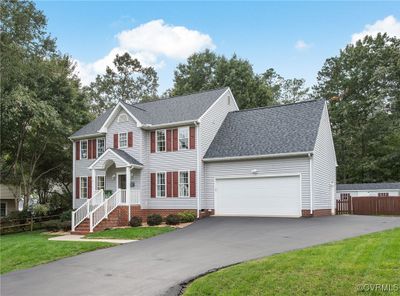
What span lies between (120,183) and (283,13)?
1368 cm

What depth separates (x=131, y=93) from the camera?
52.6 meters

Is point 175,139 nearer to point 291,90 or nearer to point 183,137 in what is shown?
point 183,137

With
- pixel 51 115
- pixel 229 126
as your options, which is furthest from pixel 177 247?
pixel 51 115

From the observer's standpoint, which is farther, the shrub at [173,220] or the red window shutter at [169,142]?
the red window shutter at [169,142]

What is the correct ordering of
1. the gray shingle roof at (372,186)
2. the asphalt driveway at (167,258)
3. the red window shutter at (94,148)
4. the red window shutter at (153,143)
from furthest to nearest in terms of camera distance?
the gray shingle roof at (372,186), the red window shutter at (94,148), the red window shutter at (153,143), the asphalt driveway at (167,258)

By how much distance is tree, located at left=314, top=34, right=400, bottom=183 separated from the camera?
133ft

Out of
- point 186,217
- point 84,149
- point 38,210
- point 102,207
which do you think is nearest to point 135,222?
point 102,207

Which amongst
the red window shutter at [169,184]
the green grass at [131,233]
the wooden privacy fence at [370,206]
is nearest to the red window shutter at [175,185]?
the red window shutter at [169,184]

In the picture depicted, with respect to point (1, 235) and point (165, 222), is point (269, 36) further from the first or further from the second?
point (1, 235)

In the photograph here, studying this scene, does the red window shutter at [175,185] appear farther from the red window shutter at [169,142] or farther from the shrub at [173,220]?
the shrub at [173,220]

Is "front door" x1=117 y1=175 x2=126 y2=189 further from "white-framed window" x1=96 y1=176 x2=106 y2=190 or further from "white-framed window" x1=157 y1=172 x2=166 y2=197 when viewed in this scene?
"white-framed window" x1=157 y1=172 x2=166 y2=197

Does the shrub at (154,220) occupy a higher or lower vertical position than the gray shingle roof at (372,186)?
lower

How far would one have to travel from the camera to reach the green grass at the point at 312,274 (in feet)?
23.2

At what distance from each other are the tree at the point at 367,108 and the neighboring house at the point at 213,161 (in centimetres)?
1905
